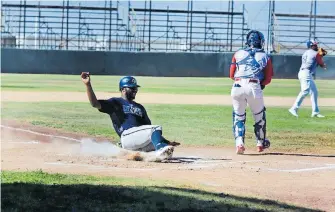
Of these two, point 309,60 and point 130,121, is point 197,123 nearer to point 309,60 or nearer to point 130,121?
point 309,60

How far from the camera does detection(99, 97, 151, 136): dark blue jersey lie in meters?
11.7

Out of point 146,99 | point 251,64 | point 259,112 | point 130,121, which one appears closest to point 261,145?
point 259,112

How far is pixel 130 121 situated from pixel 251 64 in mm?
2287

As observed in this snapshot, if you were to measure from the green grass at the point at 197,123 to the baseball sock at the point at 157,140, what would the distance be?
3.42 metres

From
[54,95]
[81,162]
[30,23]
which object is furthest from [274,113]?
[30,23]

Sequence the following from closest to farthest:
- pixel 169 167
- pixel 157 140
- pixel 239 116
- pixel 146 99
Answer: pixel 169 167 < pixel 157 140 < pixel 239 116 < pixel 146 99

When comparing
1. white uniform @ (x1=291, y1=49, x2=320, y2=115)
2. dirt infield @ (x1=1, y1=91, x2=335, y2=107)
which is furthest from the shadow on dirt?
dirt infield @ (x1=1, y1=91, x2=335, y2=107)

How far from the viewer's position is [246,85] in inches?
504

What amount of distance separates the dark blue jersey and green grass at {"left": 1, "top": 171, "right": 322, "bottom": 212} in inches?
113

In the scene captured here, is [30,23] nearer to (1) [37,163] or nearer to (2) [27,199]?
(1) [37,163]

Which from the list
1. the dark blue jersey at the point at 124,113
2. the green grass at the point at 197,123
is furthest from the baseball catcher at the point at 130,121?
the green grass at the point at 197,123

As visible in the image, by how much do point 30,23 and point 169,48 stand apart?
807cm

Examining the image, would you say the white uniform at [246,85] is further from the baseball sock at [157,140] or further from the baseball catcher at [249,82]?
the baseball sock at [157,140]

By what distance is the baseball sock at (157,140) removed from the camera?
443 inches
